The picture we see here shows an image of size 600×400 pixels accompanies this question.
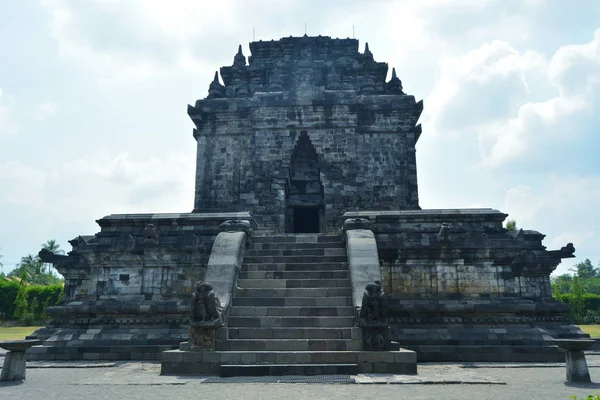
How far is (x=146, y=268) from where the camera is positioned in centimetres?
1317

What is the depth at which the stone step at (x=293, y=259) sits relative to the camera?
41.1ft

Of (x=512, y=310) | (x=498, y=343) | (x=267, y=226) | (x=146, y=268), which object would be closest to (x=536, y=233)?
(x=512, y=310)

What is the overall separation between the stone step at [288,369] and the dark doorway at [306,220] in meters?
13.9

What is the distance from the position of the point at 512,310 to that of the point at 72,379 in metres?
10.1

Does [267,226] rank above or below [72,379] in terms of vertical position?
above

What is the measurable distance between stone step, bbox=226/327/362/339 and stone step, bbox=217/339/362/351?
25 centimetres

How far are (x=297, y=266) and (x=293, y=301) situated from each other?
1547 mm

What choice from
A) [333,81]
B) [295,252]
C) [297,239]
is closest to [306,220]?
[333,81]

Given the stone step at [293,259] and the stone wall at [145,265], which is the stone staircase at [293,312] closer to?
the stone step at [293,259]

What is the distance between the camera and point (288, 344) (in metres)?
9.38

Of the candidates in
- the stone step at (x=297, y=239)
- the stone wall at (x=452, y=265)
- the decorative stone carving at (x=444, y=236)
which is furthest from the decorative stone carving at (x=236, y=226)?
the decorative stone carving at (x=444, y=236)

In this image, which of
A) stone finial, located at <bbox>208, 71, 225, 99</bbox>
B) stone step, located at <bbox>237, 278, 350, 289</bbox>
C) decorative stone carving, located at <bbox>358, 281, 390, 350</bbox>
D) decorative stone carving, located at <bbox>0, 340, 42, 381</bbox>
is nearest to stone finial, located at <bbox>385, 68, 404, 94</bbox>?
stone finial, located at <bbox>208, 71, 225, 99</bbox>

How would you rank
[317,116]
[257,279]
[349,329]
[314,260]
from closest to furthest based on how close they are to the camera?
1. [349,329]
2. [257,279]
3. [314,260]
4. [317,116]

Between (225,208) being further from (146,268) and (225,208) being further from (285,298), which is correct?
(285,298)
